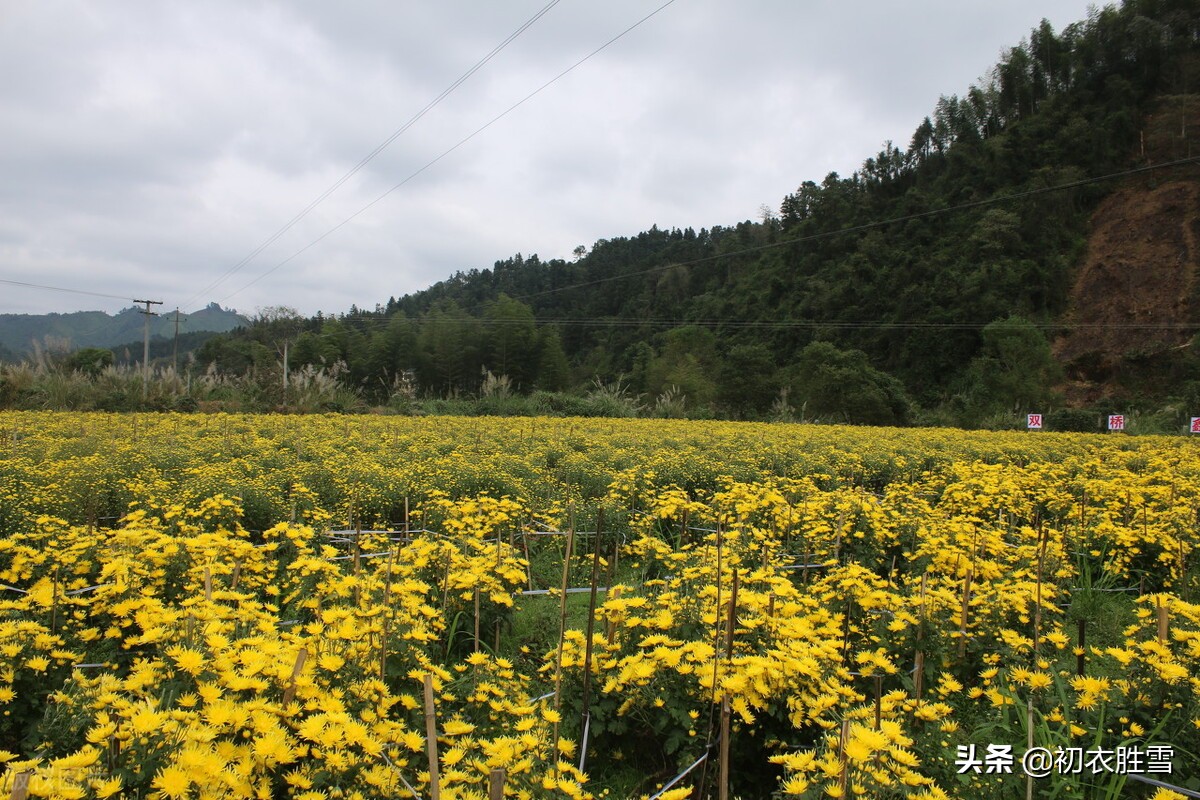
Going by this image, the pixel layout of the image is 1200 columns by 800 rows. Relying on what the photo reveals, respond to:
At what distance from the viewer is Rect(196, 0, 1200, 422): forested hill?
33.8 m

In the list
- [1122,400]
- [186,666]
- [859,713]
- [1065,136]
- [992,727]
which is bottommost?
[992,727]

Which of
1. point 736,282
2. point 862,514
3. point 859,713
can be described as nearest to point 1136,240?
point 736,282

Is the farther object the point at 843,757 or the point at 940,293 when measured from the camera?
the point at 940,293

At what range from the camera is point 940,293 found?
41.9 metres

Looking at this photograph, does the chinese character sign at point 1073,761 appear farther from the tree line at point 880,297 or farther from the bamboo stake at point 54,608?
the tree line at point 880,297

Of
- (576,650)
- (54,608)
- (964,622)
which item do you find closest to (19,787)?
(54,608)

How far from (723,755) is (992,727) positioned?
4.33 feet

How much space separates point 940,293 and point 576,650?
45.4 metres

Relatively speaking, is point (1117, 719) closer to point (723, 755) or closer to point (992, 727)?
point (992, 727)

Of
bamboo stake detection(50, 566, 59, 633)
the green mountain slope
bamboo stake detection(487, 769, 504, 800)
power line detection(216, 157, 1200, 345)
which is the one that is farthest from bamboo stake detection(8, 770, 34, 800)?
the green mountain slope

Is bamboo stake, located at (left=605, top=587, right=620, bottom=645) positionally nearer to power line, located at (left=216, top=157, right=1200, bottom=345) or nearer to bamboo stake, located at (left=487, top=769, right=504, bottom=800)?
bamboo stake, located at (left=487, top=769, right=504, bottom=800)

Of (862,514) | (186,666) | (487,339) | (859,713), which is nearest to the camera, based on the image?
(186,666)

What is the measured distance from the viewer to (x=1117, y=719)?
2328 mm

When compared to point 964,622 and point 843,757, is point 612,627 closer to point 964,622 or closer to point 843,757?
point 843,757
